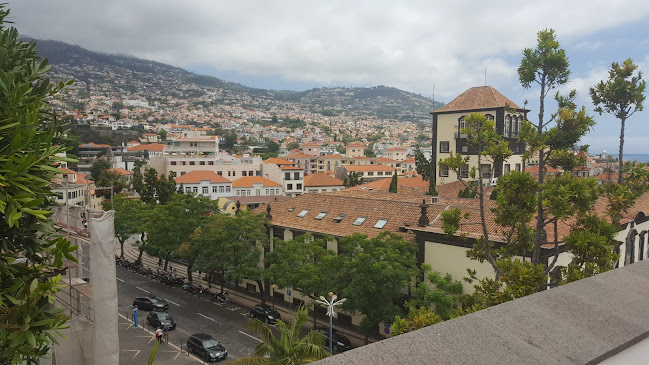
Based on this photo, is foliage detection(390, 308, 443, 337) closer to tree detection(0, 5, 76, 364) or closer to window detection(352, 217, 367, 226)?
tree detection(0, 5, 76, 364)

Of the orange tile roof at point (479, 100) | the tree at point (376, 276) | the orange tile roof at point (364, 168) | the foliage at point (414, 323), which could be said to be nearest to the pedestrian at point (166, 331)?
the tree at point (376, 276)

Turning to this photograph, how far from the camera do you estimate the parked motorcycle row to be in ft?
98.7

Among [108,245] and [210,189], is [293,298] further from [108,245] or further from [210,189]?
[210,189]

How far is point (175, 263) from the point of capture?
1636 inches

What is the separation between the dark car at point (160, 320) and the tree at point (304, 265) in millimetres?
6252

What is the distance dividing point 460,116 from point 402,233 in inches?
969

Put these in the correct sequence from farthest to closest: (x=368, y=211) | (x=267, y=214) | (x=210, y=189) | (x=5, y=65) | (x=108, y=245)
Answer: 1. (x=210, y=189)
2. (x=267, y=214)
3. (x=368, y=211)
4. (x=108, y=245)
5. (x=5, y=65)

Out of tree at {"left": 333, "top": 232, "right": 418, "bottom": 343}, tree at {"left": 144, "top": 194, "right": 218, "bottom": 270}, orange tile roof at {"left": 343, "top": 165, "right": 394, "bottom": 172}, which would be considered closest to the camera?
tree at {"left": 333, "top": 232, "right": 418, "bottom": 343}

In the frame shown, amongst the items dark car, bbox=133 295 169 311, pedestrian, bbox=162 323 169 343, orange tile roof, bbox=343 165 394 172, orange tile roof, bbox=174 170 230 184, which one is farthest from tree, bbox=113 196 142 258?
orange tile roof, bbox=343 165 394 172

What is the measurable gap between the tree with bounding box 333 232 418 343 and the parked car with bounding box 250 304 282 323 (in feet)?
20.8

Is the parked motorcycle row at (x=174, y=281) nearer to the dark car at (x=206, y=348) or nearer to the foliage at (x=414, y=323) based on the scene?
the dark car at (x=206, y=348)

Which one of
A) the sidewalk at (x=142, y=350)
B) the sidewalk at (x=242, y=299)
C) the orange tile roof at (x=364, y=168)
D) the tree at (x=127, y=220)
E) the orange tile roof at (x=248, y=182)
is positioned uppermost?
the orange tile roof at (x=364, y=168)

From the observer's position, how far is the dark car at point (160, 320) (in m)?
24.3

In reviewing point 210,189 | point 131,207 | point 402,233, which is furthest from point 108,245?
point 210,189
